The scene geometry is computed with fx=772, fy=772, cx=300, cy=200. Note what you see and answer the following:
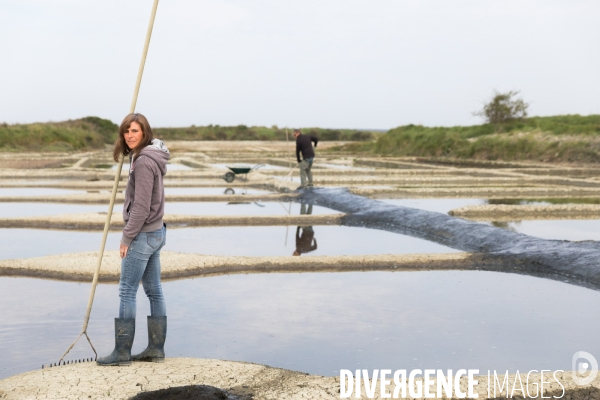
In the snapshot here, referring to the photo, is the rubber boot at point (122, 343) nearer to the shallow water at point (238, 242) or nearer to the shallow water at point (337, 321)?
the shallow water at point (337, 321)

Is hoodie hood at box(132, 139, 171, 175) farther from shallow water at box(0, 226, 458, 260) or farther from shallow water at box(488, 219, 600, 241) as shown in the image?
shallow water at box(488, 219, 600, 241)

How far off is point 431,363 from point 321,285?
7.54ft

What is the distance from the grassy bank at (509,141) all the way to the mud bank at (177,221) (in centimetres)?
1697

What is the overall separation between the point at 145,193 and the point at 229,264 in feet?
11.3

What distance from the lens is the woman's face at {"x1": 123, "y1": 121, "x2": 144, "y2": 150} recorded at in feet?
12.6

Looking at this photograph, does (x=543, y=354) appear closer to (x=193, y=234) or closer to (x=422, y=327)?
(x=422, y=327)

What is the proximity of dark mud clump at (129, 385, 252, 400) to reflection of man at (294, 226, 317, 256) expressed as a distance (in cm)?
454

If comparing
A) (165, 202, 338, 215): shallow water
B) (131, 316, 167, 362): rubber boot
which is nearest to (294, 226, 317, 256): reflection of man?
(165, 202, 338, 215): shallow water

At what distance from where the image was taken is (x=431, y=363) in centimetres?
424

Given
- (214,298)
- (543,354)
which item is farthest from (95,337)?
(543,354)

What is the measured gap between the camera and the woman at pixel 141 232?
3828 millimetres

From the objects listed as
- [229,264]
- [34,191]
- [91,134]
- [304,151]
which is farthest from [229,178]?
[91,134]

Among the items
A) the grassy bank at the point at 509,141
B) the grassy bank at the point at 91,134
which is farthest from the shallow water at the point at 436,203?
the grassy bank at the point at 91,134

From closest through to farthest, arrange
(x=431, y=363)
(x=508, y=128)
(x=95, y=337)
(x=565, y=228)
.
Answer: (x=431, y=363) < (x=95, y=337) < (x=565, y=228) < (x=508, y=128)
